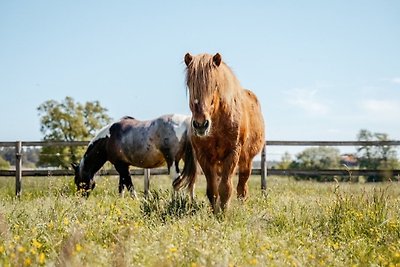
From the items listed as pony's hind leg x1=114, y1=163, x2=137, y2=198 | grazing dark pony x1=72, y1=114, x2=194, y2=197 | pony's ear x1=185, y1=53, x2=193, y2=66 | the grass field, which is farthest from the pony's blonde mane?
pony's hind leg x1=114, y1=163, x2=137, y2=198

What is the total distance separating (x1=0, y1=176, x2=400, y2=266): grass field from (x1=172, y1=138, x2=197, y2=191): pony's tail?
6.08 ft

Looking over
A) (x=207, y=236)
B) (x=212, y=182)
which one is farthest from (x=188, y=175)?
(x=207, y=236)

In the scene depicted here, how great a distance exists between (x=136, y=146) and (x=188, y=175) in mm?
2275

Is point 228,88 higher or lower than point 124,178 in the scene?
higher

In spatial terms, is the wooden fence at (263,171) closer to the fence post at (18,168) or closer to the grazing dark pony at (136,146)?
the fence post at (18,168)

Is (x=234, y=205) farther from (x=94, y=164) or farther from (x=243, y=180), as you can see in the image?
(x=94, y=164)

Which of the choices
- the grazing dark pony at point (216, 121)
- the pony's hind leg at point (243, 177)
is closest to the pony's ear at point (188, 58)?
the grazing dark pony at point (216, 121)

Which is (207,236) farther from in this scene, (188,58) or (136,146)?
(136,146)

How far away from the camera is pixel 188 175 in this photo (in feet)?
27.6

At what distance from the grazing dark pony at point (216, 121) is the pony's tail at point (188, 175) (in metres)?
2.01

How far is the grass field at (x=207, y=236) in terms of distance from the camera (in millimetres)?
3236

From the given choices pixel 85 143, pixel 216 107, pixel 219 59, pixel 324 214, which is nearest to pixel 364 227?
pixel 324 214

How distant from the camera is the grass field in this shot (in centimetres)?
324

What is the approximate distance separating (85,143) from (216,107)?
320 inches
